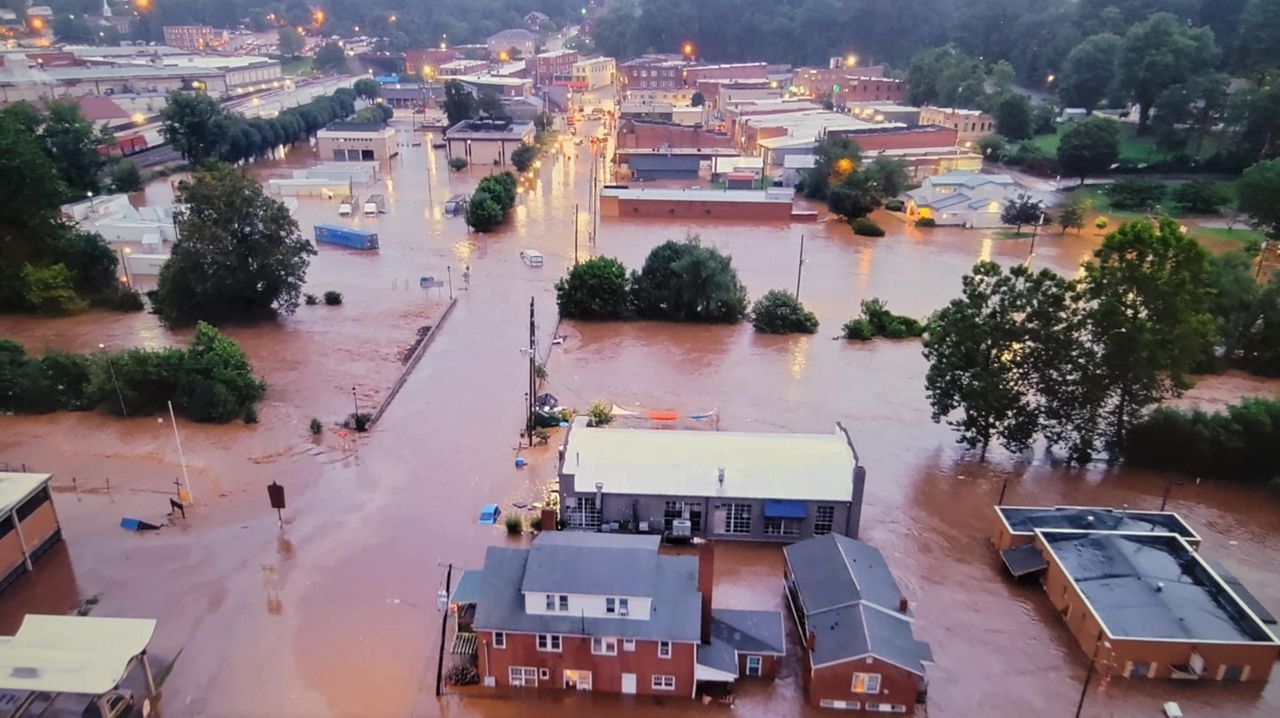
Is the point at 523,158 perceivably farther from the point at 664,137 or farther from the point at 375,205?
the point at 375,205

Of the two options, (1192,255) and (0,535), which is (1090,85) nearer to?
(1192,255)

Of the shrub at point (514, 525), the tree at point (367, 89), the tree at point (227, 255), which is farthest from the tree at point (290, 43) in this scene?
the shrub at point (514, 525)

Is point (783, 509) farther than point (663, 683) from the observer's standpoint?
Yes

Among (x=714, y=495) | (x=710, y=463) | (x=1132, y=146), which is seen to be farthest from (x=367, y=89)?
(x=714, y=495)

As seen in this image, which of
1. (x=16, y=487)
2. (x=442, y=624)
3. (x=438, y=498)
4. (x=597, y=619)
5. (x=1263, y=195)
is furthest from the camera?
(x=1263, y=195)

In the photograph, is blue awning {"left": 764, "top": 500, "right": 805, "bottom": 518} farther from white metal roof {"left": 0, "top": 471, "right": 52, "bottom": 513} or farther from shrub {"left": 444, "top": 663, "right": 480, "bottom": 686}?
white metal roof {"left": 0, "top": 471, "right": 52, "bottom": 513}

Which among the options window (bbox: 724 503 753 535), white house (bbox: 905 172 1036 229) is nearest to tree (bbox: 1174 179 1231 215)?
white house (bbox: 905 172 1036 229)

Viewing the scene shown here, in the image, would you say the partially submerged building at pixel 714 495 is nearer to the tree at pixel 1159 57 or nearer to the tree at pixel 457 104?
the tree at pixel 1159 57
